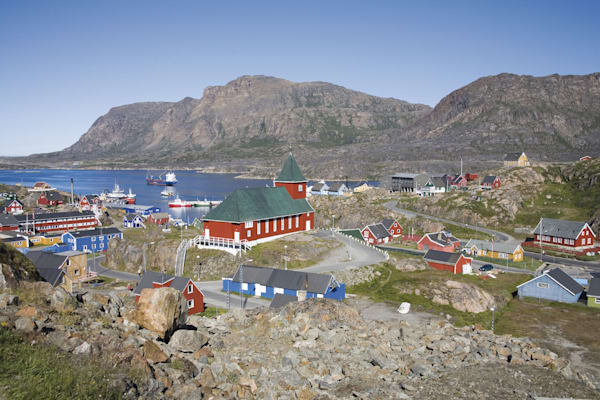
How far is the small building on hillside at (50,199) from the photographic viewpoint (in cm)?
14000

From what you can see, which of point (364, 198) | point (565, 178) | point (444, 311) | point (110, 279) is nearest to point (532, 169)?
point (565, 178)

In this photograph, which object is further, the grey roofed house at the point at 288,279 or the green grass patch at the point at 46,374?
the grey roofed house at the point at 288,279

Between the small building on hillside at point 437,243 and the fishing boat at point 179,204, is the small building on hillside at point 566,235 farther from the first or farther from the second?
the fishing boat at point 179,204

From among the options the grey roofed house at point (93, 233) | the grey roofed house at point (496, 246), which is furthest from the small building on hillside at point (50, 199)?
the grey roofed house at point (496, 246)

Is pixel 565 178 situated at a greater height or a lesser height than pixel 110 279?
greater

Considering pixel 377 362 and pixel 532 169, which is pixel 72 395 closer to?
pixel 377 362

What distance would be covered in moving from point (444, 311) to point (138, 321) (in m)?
36.6

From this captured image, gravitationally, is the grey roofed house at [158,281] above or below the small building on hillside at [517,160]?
below

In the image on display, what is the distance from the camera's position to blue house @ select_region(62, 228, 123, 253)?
78188 mm

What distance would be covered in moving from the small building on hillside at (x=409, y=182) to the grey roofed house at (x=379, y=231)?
5546 centimetres

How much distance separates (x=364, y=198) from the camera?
12462 cm

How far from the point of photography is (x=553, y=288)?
55.4 m

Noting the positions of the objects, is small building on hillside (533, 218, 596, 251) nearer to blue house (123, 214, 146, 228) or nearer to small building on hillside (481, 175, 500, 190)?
small building on hillside (481, 175, 500, 190)

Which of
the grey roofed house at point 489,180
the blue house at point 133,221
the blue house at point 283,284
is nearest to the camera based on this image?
the blue house at point 283,284
